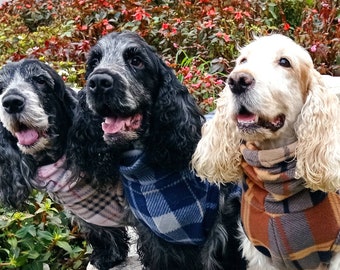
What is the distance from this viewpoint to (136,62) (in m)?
2.98

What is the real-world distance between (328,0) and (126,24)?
5.68 ft

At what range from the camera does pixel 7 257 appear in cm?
389

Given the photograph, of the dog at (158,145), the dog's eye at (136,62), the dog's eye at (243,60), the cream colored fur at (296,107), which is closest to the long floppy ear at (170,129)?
the dog at (158,145)

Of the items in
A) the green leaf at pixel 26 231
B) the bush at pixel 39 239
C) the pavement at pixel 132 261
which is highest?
the green leaf at pixel 26 231

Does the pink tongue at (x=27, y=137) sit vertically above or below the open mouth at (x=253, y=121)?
below

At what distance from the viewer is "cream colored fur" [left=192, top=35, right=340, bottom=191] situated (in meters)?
2.48

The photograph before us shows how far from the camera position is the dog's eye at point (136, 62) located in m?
2.97

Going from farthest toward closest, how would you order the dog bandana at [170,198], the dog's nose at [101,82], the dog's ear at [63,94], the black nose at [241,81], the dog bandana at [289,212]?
the dog's ear at [63,94] < the dog bandana at [170,198] < the dog's nose at [101,82] < the dog bandana at [289,212] < the black nose at [241,81]

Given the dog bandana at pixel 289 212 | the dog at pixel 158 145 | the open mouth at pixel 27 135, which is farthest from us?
the open mouth at pixel 27 135

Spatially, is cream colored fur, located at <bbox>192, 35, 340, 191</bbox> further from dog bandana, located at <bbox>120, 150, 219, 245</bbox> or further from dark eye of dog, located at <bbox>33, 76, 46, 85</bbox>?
dark eye of dog, located at <bbox>33, 76, 46, 85</bbox>

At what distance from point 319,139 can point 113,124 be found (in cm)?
93

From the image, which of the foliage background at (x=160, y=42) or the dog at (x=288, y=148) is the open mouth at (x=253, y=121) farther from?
the foliage background at (x=160, y=42)

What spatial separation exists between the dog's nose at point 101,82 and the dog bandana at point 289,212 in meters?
0.65

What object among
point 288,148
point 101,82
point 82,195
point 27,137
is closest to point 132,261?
point 82,195
